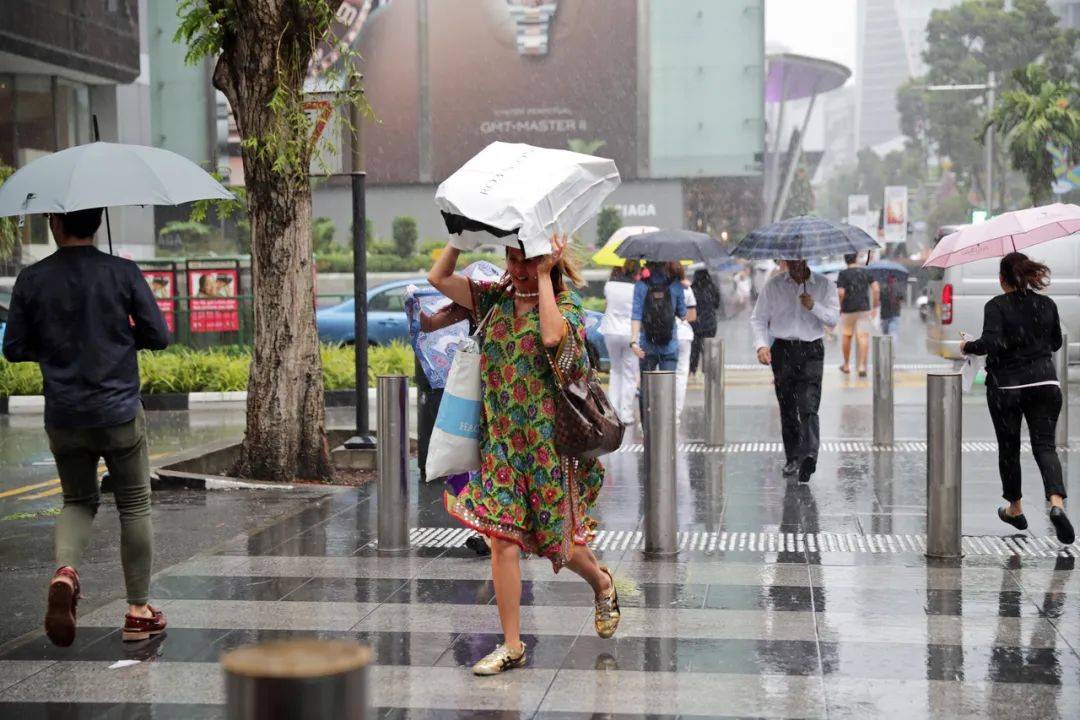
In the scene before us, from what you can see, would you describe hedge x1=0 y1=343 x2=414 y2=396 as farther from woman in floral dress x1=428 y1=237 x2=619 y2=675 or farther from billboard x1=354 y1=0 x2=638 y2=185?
billboard x1=354 y1=0 x2=638 y2=185

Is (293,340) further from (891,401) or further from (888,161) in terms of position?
(888,161)

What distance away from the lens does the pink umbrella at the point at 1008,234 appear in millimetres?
8234

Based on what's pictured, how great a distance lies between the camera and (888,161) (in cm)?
11438

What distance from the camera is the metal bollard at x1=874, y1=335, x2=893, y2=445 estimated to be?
1213 cm

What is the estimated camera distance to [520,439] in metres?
5.33

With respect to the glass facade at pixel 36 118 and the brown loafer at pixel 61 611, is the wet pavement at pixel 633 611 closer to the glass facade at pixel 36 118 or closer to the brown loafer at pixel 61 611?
the brown loafer at pixel 61 611

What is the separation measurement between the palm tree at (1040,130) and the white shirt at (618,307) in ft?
84.0

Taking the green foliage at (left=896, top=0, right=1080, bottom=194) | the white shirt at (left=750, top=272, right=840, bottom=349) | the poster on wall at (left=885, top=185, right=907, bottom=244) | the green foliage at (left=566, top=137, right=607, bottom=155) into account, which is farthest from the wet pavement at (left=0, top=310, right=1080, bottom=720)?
the green foliage at (left=896, top=0, right=1080, bottom=194)

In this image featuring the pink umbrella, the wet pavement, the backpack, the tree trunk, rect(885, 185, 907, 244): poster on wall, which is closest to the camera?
the wet pavement

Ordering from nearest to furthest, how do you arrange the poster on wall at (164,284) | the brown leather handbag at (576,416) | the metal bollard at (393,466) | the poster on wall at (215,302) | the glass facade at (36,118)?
the brown leather handbag at (576,416)
the metal bollard at (393,466)
the poster on wall at (215,302)
the poster on wall at (164,284)
the glass facade at (36,118)

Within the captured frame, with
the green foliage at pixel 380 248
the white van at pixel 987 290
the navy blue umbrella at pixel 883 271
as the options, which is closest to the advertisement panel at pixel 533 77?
the green foliage at pixel 380 248

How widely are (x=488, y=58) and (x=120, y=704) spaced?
164 feet

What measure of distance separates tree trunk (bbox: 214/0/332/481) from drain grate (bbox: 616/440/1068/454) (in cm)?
324

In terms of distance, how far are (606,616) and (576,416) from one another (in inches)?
35.8
